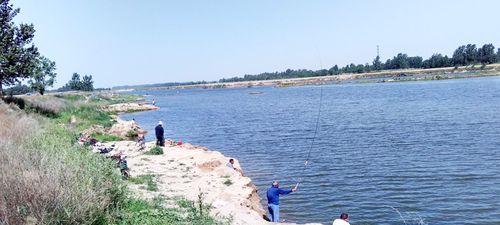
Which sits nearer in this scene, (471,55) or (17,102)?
(17,102)

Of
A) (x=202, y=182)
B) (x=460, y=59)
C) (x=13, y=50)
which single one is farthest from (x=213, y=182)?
(x=460, y=59)

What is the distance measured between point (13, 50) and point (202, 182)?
84.7 feet

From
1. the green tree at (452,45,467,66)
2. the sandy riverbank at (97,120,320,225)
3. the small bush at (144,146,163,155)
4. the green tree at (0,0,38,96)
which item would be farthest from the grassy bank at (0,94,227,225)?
the green tree at (452,45,467,66)

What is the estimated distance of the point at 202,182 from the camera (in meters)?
18.0

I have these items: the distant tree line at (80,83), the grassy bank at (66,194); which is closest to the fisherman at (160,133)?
the grassy bank at (66,194)

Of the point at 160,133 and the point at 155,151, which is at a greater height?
the point at 160,133

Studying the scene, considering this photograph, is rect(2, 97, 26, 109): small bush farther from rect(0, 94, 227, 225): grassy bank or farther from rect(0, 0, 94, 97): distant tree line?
rect(0, 94, 227, 225): grassy bank

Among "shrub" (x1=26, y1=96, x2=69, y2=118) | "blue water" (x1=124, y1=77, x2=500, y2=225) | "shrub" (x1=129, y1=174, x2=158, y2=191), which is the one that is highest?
"shrub" (x1=26, y1=96, x2=69, y2=118)

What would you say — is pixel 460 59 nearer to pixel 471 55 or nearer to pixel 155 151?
pixel 471 55

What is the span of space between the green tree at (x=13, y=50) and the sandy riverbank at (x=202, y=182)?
15.8 m

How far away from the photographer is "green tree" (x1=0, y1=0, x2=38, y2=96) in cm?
3547

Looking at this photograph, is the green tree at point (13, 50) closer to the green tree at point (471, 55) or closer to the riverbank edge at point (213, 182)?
the riverbank edge at point (213, 182)

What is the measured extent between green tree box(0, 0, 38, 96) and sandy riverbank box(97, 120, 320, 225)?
15832 mm

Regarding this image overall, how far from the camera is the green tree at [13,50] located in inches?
1396
